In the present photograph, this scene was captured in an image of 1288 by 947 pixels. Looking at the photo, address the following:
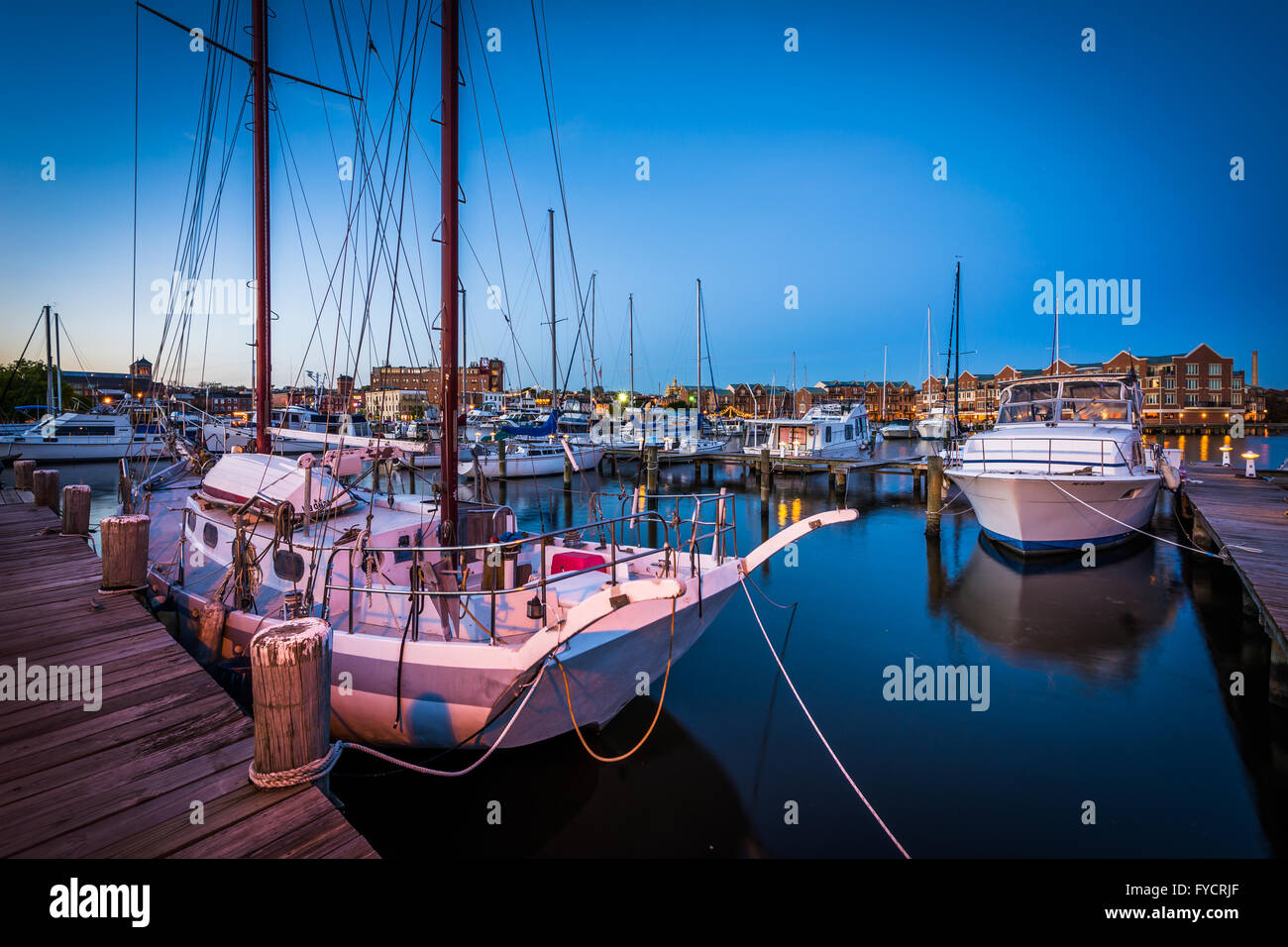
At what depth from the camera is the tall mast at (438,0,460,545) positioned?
7020 mm

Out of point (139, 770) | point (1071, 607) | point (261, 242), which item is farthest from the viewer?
point (1071, 607)

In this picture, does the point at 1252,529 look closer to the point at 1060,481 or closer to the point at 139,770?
the point at 1060,481

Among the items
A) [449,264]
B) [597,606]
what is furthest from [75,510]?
[597,606]

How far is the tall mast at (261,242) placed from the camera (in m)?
11.3

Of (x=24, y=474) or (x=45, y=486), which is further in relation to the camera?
(x=24, y=474)

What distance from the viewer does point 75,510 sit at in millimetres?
10078

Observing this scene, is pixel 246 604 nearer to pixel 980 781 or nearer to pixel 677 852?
pixel 677 852

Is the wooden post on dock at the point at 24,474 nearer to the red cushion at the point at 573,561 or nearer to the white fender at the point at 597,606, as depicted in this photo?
the red cushion at the point at 573,561

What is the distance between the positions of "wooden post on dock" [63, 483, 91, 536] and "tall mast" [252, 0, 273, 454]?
273 cm

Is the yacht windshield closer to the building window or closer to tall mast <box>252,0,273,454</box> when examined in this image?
the building window

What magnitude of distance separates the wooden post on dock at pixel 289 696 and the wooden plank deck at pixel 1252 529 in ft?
30.7

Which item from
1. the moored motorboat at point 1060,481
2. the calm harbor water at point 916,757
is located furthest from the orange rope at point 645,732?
the moored motorboat at point 1060,481

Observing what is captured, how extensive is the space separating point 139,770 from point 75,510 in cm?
961
